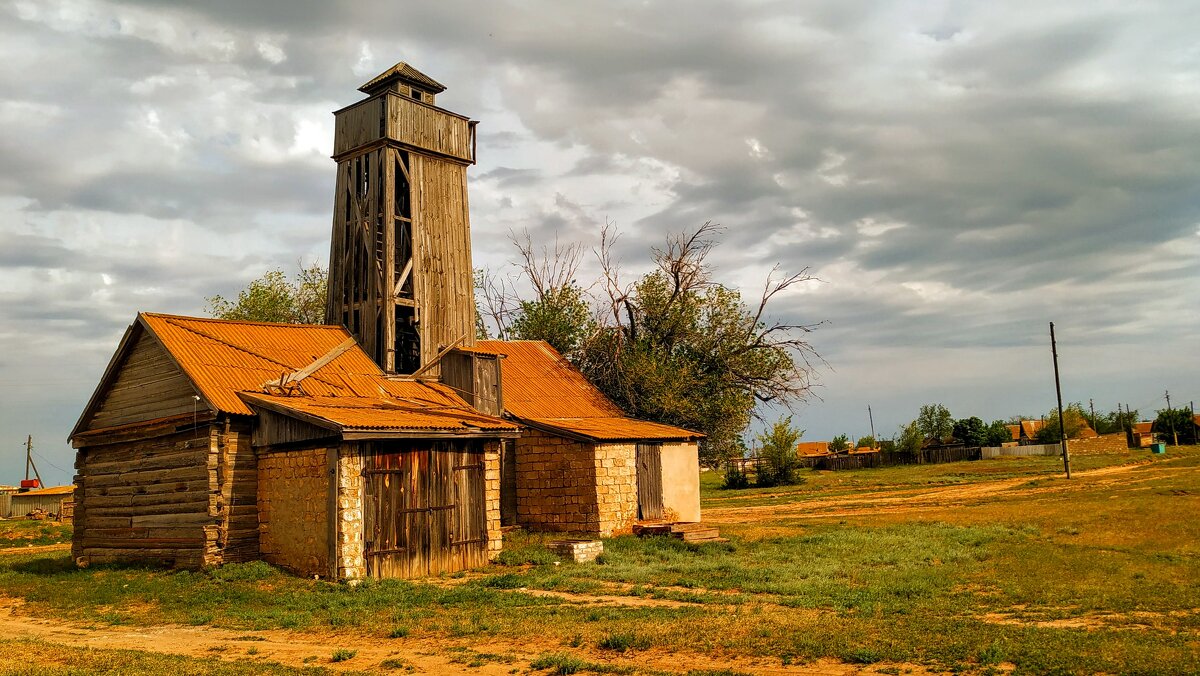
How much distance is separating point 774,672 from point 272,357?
62.1ft

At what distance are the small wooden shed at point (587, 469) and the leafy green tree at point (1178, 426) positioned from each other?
86.0 meters

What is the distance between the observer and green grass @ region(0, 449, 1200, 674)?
11.0m

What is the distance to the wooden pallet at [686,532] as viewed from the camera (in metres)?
24.4

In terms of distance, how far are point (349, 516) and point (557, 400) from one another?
46.8 ft

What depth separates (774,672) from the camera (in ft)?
32.5

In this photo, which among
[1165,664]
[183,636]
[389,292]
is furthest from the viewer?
[389,292]

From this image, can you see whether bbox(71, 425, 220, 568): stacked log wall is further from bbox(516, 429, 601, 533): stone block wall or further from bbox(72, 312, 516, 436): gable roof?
bbox(516, 429, 601, 533): stone block wall

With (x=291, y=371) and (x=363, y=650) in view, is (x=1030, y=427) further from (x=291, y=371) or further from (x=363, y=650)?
(x=363, y=650)

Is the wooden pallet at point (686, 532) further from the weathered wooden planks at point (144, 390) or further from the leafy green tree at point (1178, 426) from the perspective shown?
the leafy green tree at point (1178, 426)

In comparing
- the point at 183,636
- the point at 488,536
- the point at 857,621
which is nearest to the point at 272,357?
the point at 488,536

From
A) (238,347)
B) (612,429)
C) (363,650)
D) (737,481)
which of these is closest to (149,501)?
(238,347)

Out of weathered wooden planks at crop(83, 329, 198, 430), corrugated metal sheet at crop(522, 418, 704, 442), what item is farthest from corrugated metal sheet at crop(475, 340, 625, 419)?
weathered wooden planks at crop(83, 329, 198, 430)

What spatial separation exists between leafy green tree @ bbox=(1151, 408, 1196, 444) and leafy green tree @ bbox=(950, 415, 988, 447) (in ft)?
62.1

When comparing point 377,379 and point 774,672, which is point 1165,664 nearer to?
point 774,672
